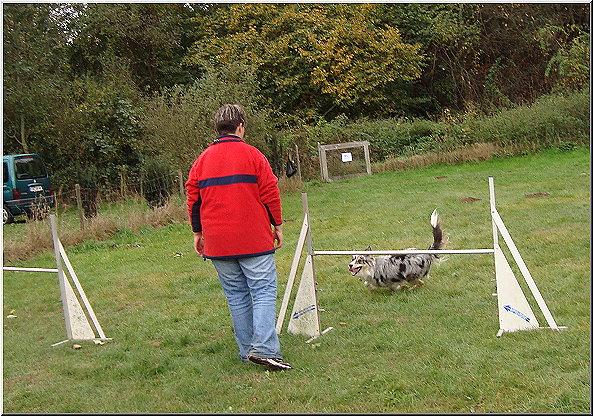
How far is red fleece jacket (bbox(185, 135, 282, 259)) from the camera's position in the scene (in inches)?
187

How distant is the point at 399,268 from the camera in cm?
671

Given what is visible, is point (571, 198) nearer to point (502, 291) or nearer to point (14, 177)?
point (502, 291)

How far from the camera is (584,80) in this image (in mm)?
22562

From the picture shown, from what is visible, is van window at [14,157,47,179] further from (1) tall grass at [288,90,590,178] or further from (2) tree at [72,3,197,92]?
(1) tall grass at [288,90,590,178]

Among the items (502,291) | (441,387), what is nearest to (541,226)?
(502,291)

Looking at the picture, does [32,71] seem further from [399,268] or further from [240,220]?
[240,220]

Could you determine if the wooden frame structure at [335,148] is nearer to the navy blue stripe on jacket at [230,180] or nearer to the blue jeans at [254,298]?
the blue jeans at [254,298]

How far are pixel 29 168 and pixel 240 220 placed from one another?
631 inches

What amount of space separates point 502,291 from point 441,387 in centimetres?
130

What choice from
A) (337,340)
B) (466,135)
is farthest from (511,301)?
(466,135)

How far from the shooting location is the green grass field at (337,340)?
423cm

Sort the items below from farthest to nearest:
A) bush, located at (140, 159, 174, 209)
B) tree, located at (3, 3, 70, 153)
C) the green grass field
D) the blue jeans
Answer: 1. tree, located at (3, 3, 70, 153)
2. bush, located at (140, 159, 174, 209)
3. the blue jeans
4. the green grass field

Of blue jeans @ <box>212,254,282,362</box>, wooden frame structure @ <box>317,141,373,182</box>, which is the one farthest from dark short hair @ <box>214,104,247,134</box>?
wooden frame structure @ <box>317,141,373,182</box>

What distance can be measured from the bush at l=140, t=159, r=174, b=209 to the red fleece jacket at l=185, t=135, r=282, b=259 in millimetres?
9258
